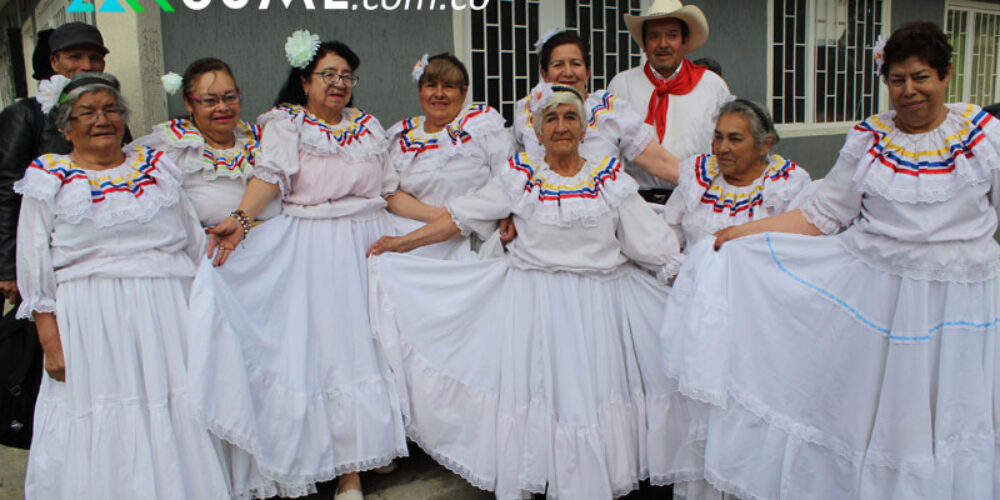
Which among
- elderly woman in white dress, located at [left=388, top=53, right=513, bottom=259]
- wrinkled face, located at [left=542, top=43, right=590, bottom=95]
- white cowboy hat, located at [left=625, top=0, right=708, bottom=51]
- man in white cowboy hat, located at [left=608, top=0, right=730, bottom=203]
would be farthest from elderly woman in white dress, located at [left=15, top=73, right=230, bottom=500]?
white cowboy hat, located at [left=625, top=0, right=708, bottom=51]

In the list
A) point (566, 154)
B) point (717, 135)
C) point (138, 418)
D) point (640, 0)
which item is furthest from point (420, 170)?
point (640, 0)

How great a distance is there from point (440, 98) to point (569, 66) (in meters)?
0.66

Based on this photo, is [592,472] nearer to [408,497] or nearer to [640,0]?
[408,497]

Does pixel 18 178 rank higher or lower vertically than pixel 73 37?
lower

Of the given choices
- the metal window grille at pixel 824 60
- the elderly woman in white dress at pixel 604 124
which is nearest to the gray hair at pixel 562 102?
the elderly woman in white dress at pixel 604 124

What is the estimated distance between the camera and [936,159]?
2662 millimetres

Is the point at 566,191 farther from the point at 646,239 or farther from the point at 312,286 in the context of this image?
the point at 312,286

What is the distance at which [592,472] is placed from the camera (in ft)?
10.2

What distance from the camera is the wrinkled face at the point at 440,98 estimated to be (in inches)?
141

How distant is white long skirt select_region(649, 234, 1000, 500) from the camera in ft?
8.85

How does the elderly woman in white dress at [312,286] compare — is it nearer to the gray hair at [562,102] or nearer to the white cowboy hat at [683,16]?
the gray hair at [562,102]

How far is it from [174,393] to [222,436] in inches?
9.7

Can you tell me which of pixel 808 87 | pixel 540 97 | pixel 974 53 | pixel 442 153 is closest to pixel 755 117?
pixel 540 97

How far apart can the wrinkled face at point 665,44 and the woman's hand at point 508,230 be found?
1389 mm
